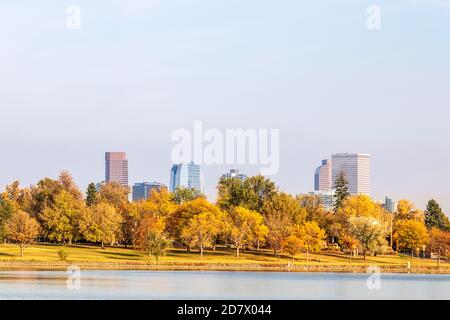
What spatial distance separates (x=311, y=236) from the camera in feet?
469

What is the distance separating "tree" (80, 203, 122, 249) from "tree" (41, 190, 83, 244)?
1.46 meters

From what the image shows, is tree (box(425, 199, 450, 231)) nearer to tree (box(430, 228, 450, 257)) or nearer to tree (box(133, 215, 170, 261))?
tree (box(430, 228, 450, 257))

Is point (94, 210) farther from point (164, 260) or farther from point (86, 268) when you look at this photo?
point (86, 268)

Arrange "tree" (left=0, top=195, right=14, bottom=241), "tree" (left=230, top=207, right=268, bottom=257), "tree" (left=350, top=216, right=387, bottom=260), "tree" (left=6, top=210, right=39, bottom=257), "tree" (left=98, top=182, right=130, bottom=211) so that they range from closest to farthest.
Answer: "tree" (left=0, top=195, right=14, bottom=241) → "tree" (left=6, top=210, right=39, bottom=257) → "tree" (left=230, top=207, right=268, bottom=257) → "tree" (left=350, top=216, right=387, bottom=260) → "tree" (left=98, top=182, right=130, bottom=211)

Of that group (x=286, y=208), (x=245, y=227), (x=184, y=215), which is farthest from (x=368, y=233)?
(x=184, y=215)

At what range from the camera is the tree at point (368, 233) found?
14600 cm

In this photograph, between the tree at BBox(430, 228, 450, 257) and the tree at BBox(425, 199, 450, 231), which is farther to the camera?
the tree at BBox(425, 199, 450, 231)

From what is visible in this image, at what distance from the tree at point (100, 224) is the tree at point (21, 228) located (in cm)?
862

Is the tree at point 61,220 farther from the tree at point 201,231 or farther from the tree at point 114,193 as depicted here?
the tree at point 114,193

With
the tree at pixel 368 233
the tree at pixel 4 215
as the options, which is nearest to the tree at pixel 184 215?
the tree at pixel 368 233

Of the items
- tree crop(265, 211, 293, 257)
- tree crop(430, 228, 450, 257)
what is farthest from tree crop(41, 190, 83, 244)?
tree crop(430, 228, 450, 257)

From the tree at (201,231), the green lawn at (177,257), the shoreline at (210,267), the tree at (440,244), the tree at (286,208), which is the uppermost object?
the tree at (286,208)

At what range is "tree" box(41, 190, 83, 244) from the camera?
14312 cm

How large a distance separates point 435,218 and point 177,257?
207 ft
